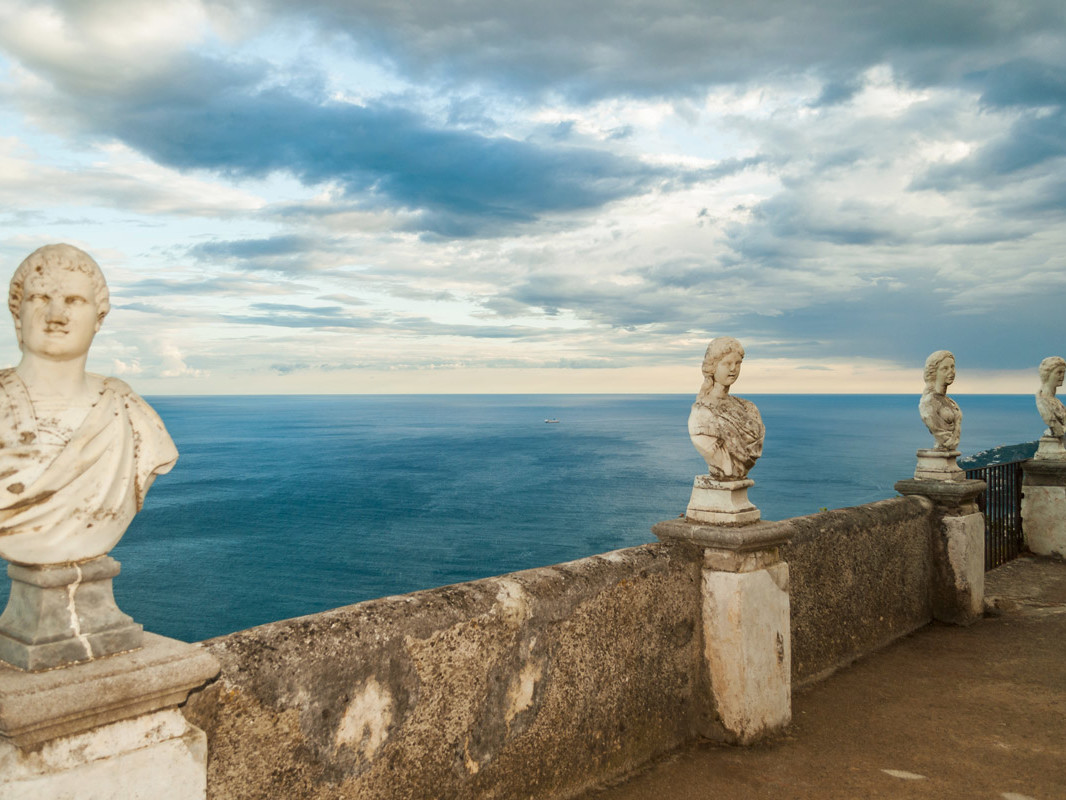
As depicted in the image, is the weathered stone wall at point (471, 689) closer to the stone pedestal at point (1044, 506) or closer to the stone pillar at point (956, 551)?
the stone pillar at point (956, 551)

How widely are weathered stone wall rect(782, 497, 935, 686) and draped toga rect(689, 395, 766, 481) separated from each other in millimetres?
712

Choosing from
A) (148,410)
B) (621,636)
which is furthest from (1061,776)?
(148,410)

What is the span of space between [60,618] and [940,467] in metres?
7.01

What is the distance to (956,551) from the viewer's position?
6633mm

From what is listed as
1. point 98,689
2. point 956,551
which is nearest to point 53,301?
point 98,689

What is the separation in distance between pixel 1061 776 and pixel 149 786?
14.0ft

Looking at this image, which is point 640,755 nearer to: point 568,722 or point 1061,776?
point 568,722

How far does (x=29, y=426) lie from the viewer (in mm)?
2014

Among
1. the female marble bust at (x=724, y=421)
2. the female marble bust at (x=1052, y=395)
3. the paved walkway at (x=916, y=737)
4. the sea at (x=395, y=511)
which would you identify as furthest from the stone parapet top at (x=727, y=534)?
the sea at (x=395, y=511)

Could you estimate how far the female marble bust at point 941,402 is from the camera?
22.1ft

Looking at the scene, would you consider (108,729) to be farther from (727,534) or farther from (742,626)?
(742,626)

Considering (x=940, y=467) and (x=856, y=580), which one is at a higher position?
(x=940, y=467)

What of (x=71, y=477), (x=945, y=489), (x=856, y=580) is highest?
(x=71, y=477)

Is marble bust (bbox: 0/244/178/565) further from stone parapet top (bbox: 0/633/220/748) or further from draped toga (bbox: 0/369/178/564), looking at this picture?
stone parapet top (bbox: 0/633/220/748)
